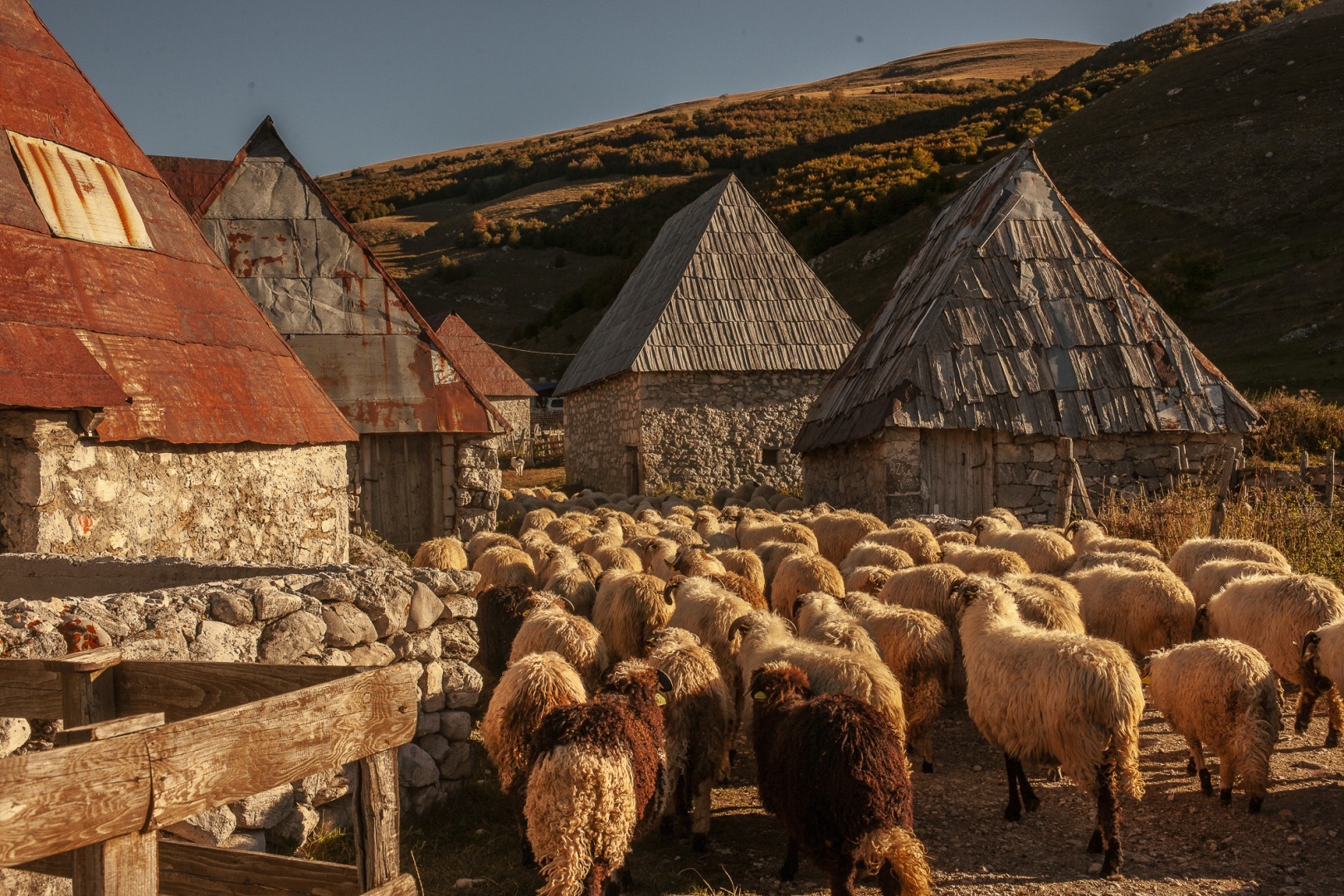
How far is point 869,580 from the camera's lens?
29.6 ft

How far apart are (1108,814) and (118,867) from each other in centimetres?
490

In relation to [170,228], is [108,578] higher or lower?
lower

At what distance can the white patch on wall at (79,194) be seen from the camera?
8461 millimetres

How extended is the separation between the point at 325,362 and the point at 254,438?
4.65 meters

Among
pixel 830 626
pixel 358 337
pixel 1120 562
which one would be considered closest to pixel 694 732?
pixel 830 626

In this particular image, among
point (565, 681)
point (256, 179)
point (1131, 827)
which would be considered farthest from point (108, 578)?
point (256, 179)

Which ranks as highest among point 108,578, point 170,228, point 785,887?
point 170,228

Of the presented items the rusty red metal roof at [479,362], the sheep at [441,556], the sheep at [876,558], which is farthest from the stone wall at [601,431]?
the sheep at [876,558]

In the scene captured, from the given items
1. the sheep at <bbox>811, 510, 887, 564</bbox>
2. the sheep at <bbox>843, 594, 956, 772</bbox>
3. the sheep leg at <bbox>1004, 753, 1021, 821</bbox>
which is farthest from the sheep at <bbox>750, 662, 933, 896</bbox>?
the sheep at <bbox>811, 510, 887, 564</bbox>

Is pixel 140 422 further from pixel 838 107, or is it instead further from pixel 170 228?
pixel 838 107

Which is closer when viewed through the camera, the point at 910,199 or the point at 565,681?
the point at 565,681

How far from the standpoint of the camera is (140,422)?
7.78 m

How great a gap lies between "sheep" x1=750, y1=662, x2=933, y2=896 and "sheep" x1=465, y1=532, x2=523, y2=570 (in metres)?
6.65

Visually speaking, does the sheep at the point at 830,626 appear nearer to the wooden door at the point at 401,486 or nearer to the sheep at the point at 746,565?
the sheep at the point at 746,565
